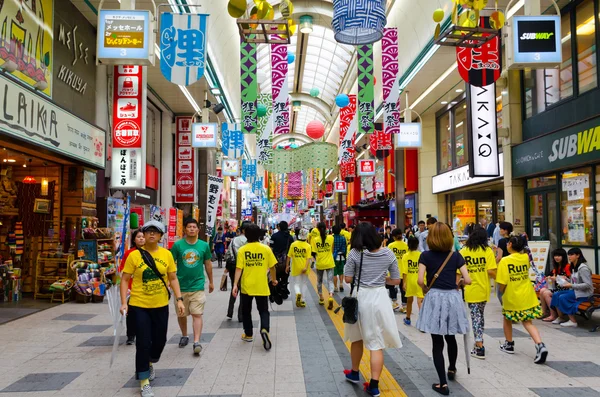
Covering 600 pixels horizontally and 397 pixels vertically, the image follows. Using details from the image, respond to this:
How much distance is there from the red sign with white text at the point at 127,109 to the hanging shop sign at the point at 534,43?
24.7ft

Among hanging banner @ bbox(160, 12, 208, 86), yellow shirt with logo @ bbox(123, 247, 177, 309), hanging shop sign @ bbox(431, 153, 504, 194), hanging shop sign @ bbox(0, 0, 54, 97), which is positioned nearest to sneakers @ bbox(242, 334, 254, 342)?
yellow shirt with logo @ bbox(123, 247, 177, 309)

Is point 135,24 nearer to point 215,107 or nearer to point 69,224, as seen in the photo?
point 69,224

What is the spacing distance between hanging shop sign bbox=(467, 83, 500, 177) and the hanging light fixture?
9.66 metres

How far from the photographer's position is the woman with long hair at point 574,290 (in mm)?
6859

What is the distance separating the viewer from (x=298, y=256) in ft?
28.8

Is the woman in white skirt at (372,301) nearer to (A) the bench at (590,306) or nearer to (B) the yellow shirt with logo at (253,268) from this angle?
(B) the yellow shirt with logo at (253,268)

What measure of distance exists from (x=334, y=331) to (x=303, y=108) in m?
40.2

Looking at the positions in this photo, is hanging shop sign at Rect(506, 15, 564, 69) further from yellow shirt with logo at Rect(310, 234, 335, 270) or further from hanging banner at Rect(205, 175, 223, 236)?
hanging banner at Rect(205, 175, 223, 236)

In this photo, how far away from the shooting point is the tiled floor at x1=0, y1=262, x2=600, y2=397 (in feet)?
14.3

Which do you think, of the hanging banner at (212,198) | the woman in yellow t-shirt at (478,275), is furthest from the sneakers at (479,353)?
the hanging banner at (212,198)

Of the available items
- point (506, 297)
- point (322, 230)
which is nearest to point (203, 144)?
point (322, 230)

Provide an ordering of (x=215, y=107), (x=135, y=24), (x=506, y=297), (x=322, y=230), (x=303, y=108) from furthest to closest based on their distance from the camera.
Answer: (x=303, y=108), (x=215, y=107), (x=322, y=230), (x=135, y=24), (x=506, y=297)

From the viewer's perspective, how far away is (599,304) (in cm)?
679

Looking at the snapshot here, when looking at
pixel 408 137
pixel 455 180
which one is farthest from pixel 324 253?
pixel 455 180
